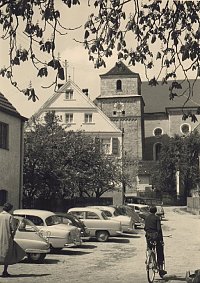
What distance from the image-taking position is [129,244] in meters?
23.6

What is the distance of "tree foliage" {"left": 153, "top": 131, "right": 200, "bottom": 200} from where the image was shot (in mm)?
69688

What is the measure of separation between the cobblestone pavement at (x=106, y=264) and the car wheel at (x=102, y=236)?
0.34 metres

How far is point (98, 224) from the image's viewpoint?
24594 mm

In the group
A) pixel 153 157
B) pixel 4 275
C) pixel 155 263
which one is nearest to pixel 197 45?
pixel 155 263

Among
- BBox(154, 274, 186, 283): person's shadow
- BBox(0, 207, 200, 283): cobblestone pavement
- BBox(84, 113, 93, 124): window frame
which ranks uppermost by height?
BBox(84, 113, 93, 124): window frame

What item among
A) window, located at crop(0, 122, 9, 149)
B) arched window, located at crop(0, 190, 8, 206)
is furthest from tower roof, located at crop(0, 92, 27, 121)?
arched window, located at crop(0, 190, 8, 206)

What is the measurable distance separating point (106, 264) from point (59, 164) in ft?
71.8

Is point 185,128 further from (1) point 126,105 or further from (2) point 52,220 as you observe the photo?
(2) point 52,220

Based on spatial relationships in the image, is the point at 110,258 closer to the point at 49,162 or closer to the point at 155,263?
the point at 155,263

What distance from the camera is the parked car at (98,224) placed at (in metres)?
24.6

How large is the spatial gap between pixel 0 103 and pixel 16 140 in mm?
3122

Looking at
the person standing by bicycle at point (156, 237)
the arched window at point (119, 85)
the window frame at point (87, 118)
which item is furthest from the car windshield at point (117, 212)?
the arched window at point (119, 85)

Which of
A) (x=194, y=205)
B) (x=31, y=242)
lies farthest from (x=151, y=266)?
(x=194, y=205)

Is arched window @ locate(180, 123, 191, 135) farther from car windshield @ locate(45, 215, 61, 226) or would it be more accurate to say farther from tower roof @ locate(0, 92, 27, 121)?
car windshield @ locate(45, 215, 61, 226)
